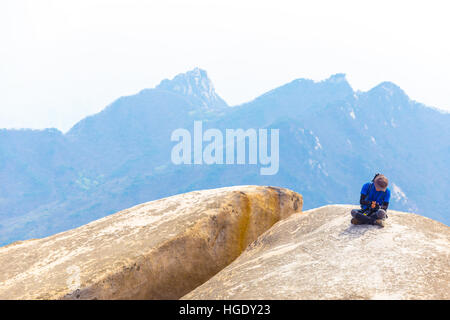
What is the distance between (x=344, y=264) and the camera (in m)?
7.58

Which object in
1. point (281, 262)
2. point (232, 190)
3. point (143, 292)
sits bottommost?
point (143, 292)

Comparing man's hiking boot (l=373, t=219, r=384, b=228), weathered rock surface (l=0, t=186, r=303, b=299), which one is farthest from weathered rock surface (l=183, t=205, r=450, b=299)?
weathered rock surface (l=0, t=186, r=303, b=299)

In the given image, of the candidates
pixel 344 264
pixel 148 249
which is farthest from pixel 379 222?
pixel 148 249

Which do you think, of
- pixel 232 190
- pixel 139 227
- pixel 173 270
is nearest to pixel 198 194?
pixel 232 190

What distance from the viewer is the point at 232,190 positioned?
12.3 meters

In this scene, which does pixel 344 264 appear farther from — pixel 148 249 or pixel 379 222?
pixel 148 249

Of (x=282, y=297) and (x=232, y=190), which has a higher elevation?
(x=232, y=190)

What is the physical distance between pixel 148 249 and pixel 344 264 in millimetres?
4802

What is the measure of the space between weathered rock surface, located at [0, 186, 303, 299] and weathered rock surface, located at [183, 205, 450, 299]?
51.4 inches

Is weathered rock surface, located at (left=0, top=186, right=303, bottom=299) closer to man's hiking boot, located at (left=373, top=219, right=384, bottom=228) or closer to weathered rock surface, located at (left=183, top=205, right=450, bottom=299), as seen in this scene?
weathered rock surface, located at (left=183, top=205, right=450, bottom=299)

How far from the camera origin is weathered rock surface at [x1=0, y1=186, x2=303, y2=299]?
9.29m
